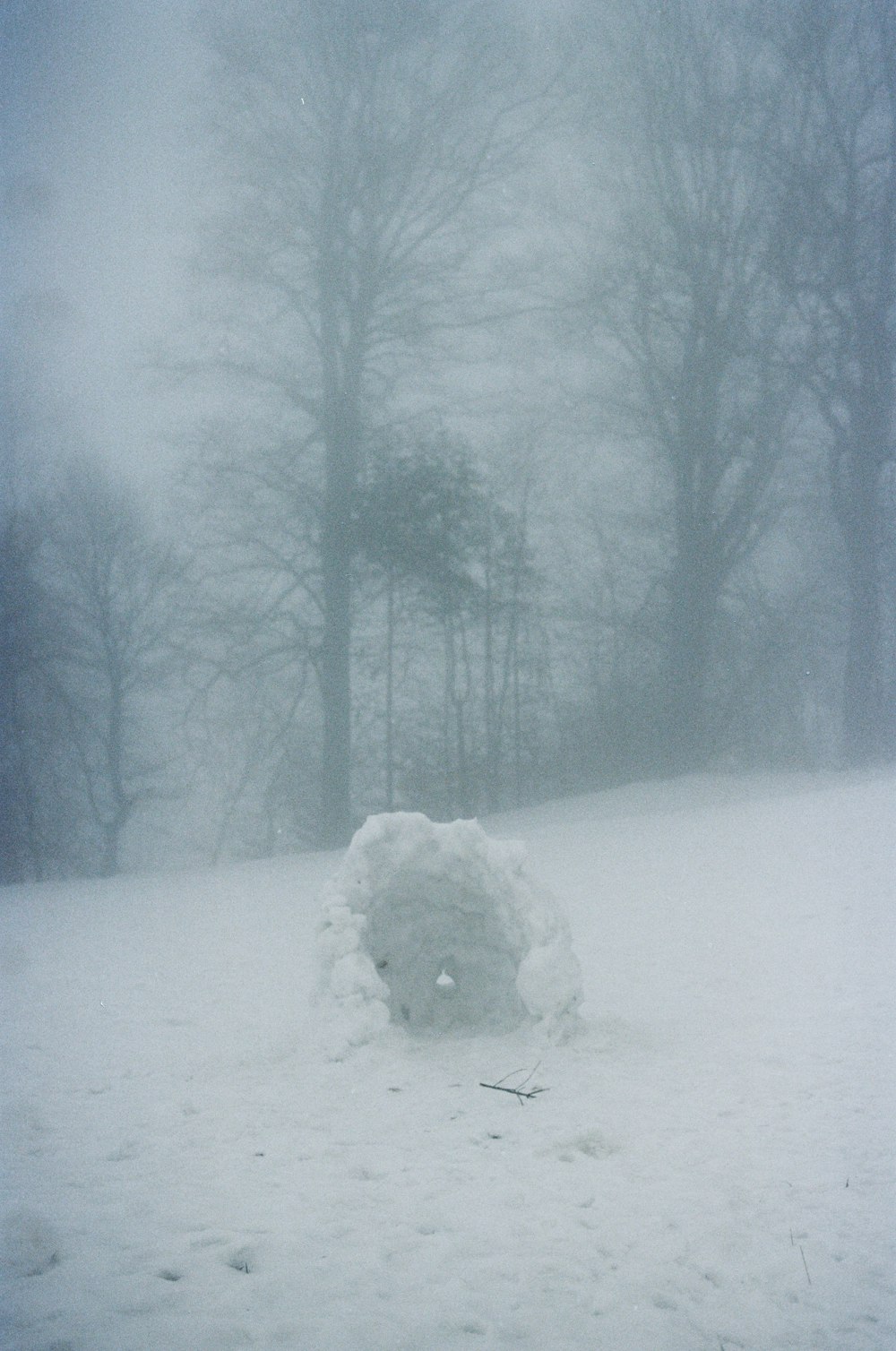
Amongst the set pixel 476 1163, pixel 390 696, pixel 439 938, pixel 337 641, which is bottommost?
pixel 476 1163

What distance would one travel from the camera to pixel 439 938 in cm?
707

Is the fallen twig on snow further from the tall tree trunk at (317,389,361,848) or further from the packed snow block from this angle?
the tall tree trunk at (317,389,361,848)

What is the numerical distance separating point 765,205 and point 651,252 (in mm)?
2187

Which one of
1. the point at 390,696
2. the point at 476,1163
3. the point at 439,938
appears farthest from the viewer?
the point at 390,696

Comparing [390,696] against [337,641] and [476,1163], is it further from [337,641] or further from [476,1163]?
[476,1163]

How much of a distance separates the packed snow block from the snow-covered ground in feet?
1.03

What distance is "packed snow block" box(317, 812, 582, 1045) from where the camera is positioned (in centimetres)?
590

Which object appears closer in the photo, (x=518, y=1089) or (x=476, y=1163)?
(x=476, y=1163)

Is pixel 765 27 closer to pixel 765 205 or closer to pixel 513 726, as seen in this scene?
pixel 765 205

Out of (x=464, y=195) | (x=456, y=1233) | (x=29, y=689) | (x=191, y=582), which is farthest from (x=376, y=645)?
(x=456, y=1233)

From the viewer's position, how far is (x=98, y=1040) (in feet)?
23.3

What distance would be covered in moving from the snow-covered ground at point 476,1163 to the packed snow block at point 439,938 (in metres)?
0.32

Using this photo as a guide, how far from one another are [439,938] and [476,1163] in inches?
108

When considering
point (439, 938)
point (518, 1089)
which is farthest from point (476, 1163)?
point (439, 938)
